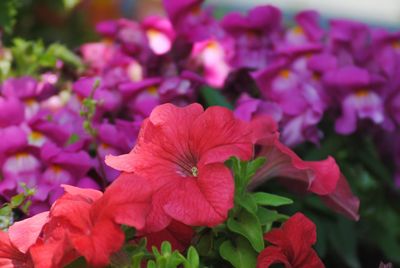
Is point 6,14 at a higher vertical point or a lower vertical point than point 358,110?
higher

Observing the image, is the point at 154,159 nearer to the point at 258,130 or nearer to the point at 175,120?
the point at 175,120

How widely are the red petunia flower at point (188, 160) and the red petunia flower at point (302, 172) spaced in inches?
3.4

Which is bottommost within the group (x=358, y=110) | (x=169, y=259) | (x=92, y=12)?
(x=92, y=12)

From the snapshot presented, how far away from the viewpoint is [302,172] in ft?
2.38

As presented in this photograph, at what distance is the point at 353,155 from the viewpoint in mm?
1056

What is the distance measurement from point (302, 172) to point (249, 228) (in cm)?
13

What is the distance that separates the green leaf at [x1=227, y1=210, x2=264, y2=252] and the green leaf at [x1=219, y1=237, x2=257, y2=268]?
0.04ft

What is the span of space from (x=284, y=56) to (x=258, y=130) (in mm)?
295

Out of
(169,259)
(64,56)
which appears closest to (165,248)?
(169,259)

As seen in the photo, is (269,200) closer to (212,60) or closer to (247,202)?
(247,202)

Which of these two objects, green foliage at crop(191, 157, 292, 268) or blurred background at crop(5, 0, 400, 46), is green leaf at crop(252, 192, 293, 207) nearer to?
green foliage at crop(191, 157, 292, 268)

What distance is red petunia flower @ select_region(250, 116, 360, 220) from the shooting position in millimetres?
A: 699

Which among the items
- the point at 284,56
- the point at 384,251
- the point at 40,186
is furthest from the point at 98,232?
the point at 384,251

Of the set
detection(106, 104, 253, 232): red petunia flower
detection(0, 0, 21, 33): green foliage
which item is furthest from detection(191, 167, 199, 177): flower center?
detection(0, 0, 21, 33): green foliage
